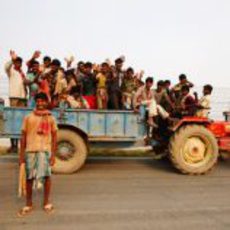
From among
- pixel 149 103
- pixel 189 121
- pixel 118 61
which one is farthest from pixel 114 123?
pixel 118 61

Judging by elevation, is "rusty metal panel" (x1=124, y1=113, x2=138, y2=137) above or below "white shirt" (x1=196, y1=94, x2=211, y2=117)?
below

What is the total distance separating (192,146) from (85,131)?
2205 mm

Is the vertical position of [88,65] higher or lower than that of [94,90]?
higher

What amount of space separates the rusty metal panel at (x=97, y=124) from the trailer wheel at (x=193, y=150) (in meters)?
1.42

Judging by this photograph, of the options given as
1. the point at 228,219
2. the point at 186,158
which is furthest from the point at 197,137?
the point at 228,219

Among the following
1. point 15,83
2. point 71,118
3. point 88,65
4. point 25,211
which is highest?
point 88,65

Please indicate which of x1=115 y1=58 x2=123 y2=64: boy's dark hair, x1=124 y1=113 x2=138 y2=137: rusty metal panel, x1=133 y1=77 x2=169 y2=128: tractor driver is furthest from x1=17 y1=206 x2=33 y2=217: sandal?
x1=115 y1=58 x2=123 y2=64: boy's dark hair

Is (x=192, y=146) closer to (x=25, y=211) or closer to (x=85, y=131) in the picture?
(x=85, y=131)

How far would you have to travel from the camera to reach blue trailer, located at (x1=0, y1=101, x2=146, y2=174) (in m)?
10.4

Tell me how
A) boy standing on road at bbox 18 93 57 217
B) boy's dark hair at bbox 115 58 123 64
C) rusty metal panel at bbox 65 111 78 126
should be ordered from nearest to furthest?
boy standing on road at bbox 18 93 57 217 → rusty metal panel at bbox 65 111 78 126 → boy's dark hair at bbox 115 58 123 64

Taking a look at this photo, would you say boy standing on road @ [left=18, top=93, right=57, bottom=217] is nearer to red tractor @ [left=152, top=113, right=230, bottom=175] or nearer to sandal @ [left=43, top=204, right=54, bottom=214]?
sandal @ [left=43, top=204, right=54, bottom=214]

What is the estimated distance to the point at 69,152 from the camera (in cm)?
1050

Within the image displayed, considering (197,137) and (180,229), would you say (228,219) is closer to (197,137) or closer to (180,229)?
(180,229)

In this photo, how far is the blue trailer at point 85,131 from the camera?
10.4 metres
